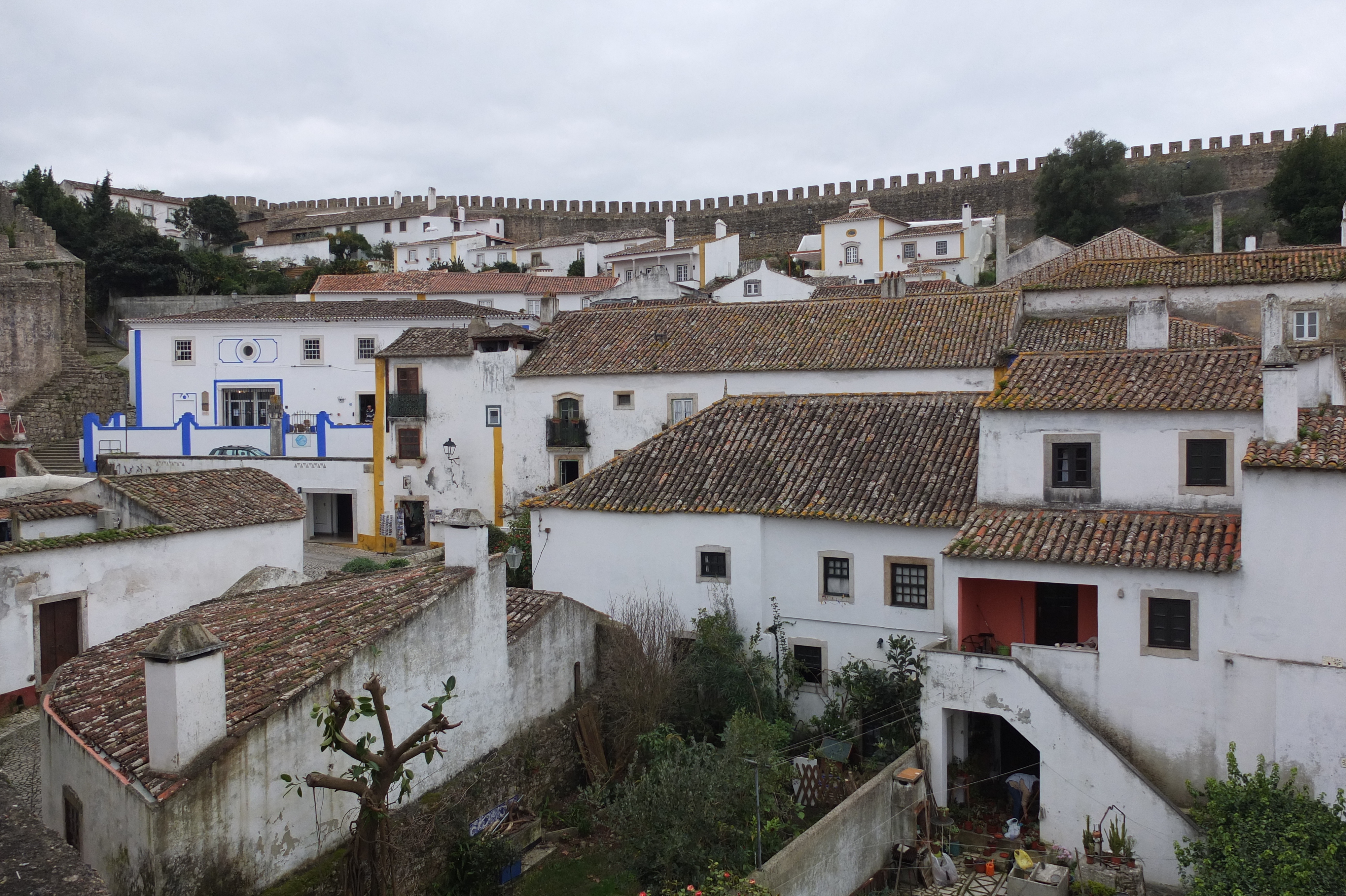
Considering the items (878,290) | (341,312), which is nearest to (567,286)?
(341,312)

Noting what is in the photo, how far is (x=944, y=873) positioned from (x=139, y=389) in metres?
33.8

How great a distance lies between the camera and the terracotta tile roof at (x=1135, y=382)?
1448cm

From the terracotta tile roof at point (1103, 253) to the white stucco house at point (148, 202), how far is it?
177ft

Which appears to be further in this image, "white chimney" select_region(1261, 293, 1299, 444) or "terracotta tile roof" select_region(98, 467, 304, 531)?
"terracotta tile roof" select_region(98, 467, 304, 531)

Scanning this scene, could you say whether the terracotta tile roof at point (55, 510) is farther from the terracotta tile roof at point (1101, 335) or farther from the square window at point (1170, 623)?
Result: the terracotta tile roof at point (1101, 335)

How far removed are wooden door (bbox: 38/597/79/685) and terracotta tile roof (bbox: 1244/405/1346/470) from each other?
1622 centimetres

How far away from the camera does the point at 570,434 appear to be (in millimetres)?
28047

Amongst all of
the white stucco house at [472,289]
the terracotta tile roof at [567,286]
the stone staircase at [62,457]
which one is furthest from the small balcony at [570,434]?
the terracotta tile roof at [567,286]

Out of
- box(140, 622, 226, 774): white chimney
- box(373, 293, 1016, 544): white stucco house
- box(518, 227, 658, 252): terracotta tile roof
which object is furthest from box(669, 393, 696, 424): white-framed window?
box(518, 227, 658, 252): terracotta tile roof

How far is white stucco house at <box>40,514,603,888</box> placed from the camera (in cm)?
829

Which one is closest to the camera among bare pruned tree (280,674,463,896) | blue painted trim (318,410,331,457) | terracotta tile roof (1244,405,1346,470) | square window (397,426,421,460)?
bare pruned tree (280,674,463,896)

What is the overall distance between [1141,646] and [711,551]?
6.92m

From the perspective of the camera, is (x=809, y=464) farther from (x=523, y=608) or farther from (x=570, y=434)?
(x=570, y=434)

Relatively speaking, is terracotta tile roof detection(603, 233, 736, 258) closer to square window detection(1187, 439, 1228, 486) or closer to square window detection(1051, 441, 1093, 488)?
square window detection(1051, 441, 1093, 488)
